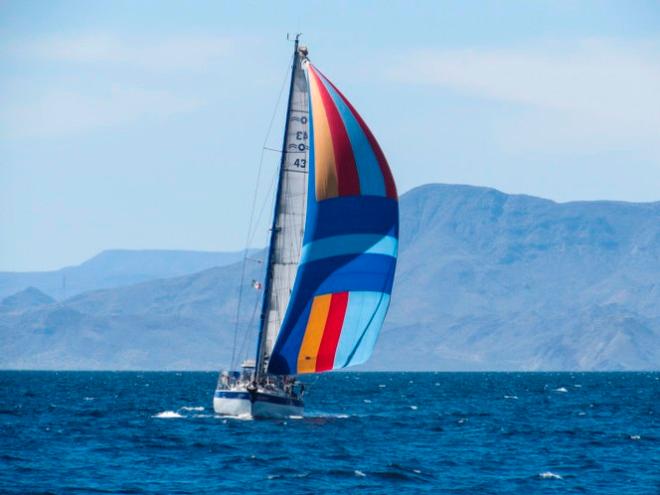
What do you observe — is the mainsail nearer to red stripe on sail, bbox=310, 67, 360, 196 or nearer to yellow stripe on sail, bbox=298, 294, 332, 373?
yellow stripe on sail, bbox=298, 294, 332, 373

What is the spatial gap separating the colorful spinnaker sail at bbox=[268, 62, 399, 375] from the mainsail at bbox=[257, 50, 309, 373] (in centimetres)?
120

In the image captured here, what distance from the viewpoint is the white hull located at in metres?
55.3

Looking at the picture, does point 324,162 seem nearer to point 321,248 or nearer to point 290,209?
point 290,209

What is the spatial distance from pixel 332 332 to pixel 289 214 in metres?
4.89

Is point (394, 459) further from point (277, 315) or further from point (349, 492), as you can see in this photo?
point (277, 315)

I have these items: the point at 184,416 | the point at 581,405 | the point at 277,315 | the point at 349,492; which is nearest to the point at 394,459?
the point at 349,492

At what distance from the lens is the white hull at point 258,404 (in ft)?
181

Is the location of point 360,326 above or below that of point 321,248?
below

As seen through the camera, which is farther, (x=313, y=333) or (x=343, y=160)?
(x=313, y=333)

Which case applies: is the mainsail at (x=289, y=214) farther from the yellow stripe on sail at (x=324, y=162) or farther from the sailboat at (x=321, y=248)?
the yellow stripe on sail at (x=324, y=162)

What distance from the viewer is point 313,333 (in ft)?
179

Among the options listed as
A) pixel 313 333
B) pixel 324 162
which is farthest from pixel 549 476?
pixel 324 162

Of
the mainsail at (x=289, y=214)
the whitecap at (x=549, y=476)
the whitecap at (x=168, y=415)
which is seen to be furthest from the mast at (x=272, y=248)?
the whitecap at (x=549, y=476)

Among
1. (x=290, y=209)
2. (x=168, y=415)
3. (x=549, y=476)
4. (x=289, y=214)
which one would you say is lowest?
(x=168, y=415)
